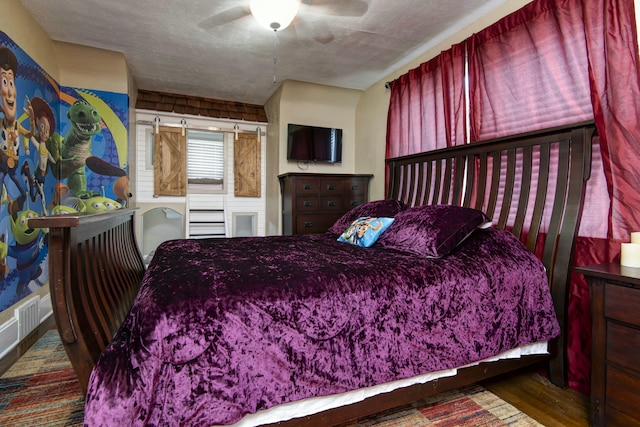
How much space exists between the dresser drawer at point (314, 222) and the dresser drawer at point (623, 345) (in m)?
2.60

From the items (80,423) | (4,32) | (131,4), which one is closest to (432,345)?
(80,423)

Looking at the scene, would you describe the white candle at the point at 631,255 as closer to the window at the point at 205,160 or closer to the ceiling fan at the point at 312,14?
the ceiling fan at the point at 312,14

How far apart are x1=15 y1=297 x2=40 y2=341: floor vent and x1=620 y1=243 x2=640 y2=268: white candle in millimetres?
3318

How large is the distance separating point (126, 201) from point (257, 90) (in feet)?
6.84

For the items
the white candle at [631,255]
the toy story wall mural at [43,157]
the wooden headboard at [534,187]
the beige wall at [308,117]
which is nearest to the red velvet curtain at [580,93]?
the wooden headboard at [534,187]

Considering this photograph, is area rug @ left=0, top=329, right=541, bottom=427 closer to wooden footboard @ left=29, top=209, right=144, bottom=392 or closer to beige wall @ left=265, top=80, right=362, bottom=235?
wooden footboard @ left=29, top=209, right=144, bottom=392

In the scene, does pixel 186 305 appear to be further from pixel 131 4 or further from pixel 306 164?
pixel 306 164

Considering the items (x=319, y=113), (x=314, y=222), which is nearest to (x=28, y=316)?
(x=314, y=222)

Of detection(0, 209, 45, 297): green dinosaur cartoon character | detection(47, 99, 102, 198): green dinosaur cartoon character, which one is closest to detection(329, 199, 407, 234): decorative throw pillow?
detection(0, 209, 45, 297): green dinosaur cartoon character

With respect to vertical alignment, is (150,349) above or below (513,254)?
below

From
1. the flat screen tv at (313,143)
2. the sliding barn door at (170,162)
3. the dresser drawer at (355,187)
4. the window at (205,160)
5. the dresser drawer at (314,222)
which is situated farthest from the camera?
the window at (205,160)

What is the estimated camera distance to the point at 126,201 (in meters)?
3.31

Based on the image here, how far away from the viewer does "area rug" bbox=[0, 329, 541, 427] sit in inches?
53.2

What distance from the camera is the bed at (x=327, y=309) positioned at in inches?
36.1
